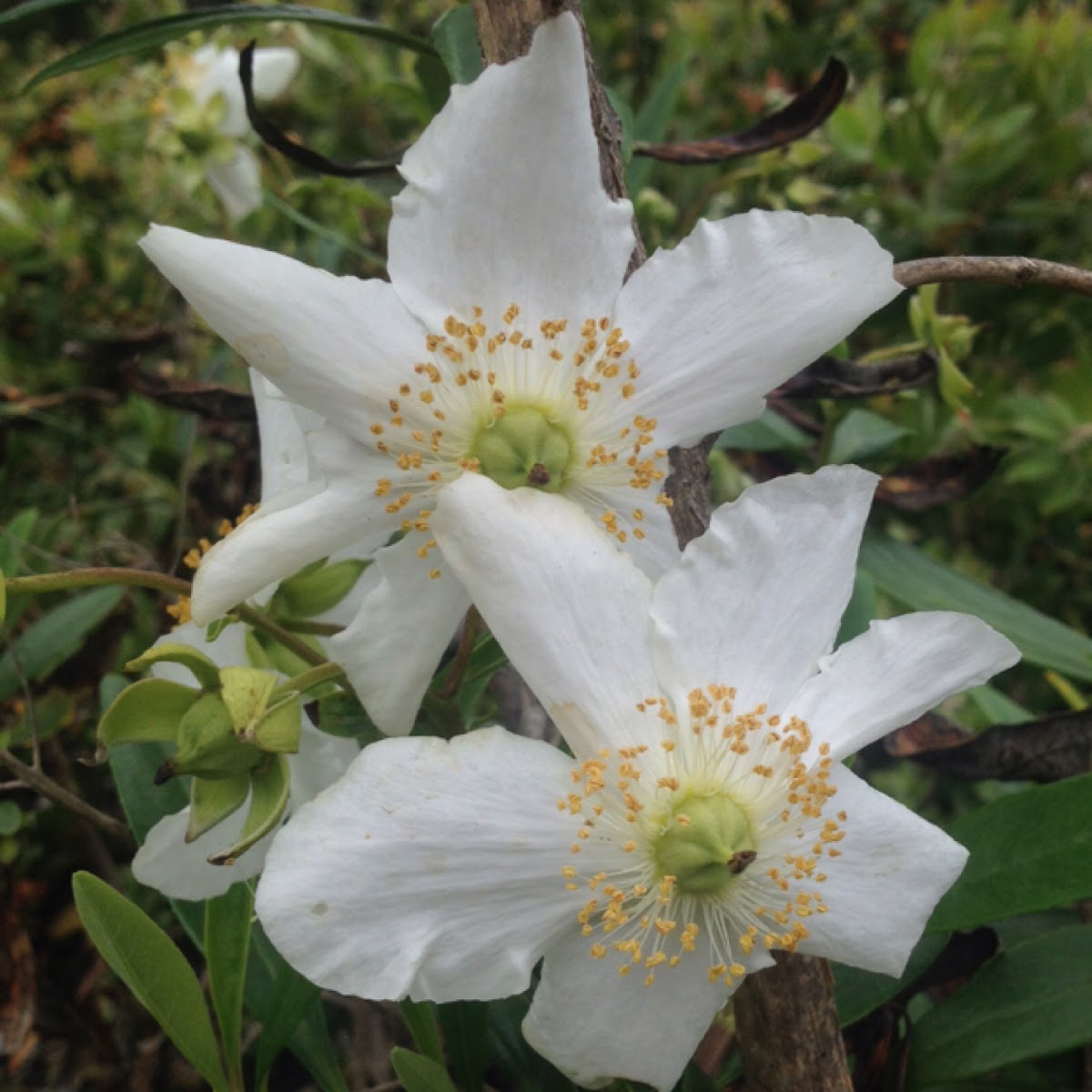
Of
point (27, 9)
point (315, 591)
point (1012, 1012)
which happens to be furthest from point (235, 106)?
point (1012, 1012)

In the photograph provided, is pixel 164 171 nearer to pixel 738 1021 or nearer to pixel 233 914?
pixel 233 914

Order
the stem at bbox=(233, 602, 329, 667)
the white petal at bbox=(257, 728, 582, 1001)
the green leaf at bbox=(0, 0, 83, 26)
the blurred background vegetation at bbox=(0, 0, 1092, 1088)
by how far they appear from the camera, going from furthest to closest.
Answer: the blurred background vegetation at bbox=(0, 0, 1092, 1088) → the green leaf at bbox=(0, 0, 83, 26) → the stem at bbox=(233, 602, 329, 667) → the white petal at bbox=(257, 728, 582, 1001)

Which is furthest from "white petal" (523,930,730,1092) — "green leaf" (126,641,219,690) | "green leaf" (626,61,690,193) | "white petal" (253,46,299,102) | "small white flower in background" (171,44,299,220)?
"white petal" (253,46,299,102)

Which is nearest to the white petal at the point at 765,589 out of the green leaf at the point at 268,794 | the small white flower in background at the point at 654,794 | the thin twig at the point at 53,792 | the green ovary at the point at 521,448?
the small white flower in background at the point at 654,794

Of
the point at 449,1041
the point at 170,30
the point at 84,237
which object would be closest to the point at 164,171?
the point at 84,237

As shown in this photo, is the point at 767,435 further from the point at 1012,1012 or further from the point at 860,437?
the point at 1012,1012

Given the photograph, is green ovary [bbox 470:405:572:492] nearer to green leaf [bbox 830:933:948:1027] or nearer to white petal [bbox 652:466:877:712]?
white petal [bbox 652:466:877:712]

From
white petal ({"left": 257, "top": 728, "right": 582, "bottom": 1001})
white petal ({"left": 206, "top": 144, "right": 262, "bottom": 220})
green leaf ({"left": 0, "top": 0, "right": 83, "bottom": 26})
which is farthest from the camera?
white petal ({"left": 206, "top": 144, "right": 262, "bottom": 220})

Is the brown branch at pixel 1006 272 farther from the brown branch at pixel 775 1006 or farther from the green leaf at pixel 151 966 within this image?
the green leaf at pixel 151 966
